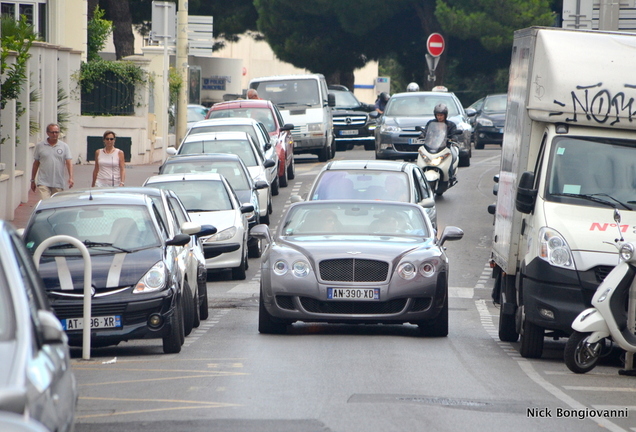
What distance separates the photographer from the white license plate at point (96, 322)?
11.2m

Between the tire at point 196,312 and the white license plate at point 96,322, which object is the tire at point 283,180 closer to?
the tire at point 196,312

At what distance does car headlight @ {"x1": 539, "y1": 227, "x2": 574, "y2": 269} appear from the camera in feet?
36.1

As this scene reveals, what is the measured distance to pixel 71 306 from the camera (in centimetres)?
1115

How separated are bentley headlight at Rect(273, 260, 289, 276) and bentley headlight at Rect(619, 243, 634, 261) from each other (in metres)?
3.58

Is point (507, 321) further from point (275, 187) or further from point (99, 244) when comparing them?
point (275, 187)

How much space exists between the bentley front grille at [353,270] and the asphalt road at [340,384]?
62 cm

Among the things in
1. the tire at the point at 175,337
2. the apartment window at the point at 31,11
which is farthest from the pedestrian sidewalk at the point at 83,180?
the tire at the point at 175,337

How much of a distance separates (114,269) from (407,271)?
2830mm

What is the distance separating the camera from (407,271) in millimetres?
12359

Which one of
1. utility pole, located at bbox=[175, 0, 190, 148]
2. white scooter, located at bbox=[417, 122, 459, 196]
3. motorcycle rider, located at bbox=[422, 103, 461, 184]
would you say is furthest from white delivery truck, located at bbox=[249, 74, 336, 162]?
white scooter, located at bbox=[417, 122, 459, 196]

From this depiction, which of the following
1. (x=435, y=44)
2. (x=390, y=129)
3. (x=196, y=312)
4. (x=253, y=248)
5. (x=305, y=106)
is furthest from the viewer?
(x=435, y=44)

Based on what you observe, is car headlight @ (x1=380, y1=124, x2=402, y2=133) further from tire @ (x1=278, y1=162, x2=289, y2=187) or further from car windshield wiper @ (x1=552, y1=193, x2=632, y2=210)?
car windshield wiper @ (x1=552, y1=193, x2=632, y2=210)

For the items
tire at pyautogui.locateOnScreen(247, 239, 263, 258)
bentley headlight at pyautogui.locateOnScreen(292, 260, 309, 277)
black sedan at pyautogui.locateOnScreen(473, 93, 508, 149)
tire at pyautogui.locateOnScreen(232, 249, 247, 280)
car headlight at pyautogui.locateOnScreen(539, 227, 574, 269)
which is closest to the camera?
car headlight at pyautogui.locateOnScreen(539, 227, 574, 269)

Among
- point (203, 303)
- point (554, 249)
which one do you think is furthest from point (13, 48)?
point (554, 249)
